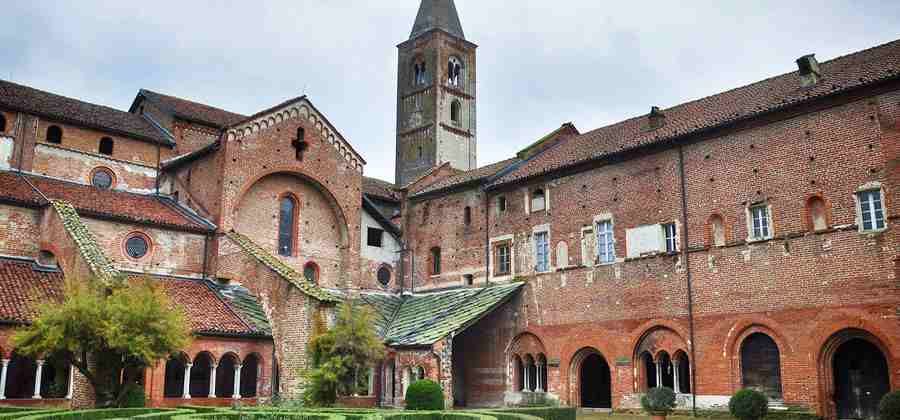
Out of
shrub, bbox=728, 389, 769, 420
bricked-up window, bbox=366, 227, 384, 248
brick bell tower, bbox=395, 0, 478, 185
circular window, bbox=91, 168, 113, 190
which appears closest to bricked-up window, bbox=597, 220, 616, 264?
shrub, bbox=728, 389, 769, 420

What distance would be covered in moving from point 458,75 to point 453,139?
542 centimetres

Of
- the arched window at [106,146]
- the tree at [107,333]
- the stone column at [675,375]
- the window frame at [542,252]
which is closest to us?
the tree at [107,333]

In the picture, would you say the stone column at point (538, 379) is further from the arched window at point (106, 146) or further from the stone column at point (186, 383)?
the arched window at point (106, 146)

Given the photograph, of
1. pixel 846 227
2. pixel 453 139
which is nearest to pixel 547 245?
pixel 846 227

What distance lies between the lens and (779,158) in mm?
26828

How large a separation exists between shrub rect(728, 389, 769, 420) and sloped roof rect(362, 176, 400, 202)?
22698mm

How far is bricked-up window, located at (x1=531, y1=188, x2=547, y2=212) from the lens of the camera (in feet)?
Answer: 113

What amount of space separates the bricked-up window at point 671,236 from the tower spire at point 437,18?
3440 cm

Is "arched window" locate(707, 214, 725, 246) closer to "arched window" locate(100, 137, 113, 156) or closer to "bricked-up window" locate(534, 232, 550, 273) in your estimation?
"bricked-up window" locate(534, 232, 550, 273)

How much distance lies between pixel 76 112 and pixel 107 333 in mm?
17071

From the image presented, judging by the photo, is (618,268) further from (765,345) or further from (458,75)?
(458,75)

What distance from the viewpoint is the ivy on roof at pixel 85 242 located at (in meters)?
25.8

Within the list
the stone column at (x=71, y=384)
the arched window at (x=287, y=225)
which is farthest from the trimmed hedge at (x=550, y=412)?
the arched window at (x=287, y=225)

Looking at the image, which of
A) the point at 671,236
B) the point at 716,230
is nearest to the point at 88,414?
the point at 671,236
